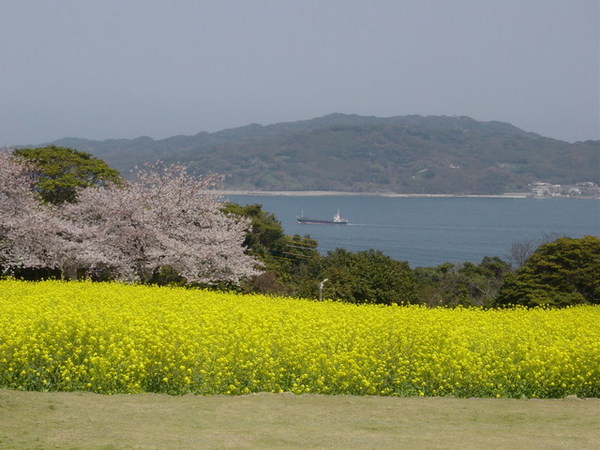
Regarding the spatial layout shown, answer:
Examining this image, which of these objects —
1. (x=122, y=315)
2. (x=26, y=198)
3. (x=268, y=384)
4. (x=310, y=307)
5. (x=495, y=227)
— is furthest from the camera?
(x=495, y=227)

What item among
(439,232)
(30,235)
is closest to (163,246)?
(30,235)

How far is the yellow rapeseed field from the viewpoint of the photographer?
1139 cm

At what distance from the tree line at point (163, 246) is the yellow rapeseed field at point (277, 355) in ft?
41.0

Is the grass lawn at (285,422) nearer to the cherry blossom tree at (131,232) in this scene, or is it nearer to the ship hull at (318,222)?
the cherry blossom tree at (131,232)

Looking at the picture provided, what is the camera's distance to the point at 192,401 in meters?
10.4

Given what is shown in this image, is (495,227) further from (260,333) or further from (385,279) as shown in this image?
(260,333)

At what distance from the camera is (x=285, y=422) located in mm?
9195

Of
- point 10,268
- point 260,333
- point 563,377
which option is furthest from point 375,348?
point 10,268

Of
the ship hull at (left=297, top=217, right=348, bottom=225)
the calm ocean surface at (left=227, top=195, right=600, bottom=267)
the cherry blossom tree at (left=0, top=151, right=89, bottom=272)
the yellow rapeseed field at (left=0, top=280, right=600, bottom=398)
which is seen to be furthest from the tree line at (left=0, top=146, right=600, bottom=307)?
the ship hull at (left=297, top=217, right=348, bottom=225)

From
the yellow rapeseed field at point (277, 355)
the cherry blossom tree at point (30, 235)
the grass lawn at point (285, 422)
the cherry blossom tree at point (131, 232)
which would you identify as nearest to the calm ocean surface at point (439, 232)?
the cherry blossom tree at point (131, 232)

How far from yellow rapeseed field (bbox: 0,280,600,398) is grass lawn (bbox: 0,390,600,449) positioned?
2.12 feet

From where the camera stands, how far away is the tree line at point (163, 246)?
27.4 meters

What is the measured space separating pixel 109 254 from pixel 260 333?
15.7 metres

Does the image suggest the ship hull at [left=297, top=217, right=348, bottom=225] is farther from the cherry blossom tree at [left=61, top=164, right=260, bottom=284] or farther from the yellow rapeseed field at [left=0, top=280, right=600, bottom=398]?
the yellow rapeseed field at [left=0, top=280, right=600, bottom=398]
